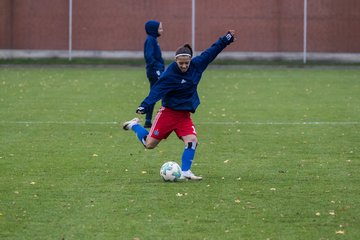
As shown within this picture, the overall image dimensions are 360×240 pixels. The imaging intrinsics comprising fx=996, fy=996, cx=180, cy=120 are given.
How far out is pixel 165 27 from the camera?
4188 cm

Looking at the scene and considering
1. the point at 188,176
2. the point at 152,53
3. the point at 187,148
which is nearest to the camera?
the point at 188,176

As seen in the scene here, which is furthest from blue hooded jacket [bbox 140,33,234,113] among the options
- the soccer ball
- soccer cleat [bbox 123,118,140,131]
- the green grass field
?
the green grass field

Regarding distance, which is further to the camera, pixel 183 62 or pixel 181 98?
pixel 181 98

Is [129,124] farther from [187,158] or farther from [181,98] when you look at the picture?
[187,158]

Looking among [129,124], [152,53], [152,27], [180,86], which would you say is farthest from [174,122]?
[152,53]

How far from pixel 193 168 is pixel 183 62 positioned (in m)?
1.81

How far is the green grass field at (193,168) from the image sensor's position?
10148 millimetres

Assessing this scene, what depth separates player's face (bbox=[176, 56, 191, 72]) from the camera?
13312mm

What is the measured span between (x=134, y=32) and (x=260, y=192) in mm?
30457

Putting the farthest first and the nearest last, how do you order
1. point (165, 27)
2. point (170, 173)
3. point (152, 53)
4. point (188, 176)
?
point (165, 27) < point (152, 53) < point (188, 176) < point (170, 173)

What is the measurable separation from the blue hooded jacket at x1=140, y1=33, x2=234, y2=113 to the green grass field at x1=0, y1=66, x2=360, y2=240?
3.40 ft

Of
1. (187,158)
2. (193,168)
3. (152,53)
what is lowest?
(193,168)

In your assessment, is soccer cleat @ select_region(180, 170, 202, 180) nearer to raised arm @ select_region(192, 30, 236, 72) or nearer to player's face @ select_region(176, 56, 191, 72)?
player's face @ select_region(176, 56, 191, 72)

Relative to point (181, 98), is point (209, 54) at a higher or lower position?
higher
